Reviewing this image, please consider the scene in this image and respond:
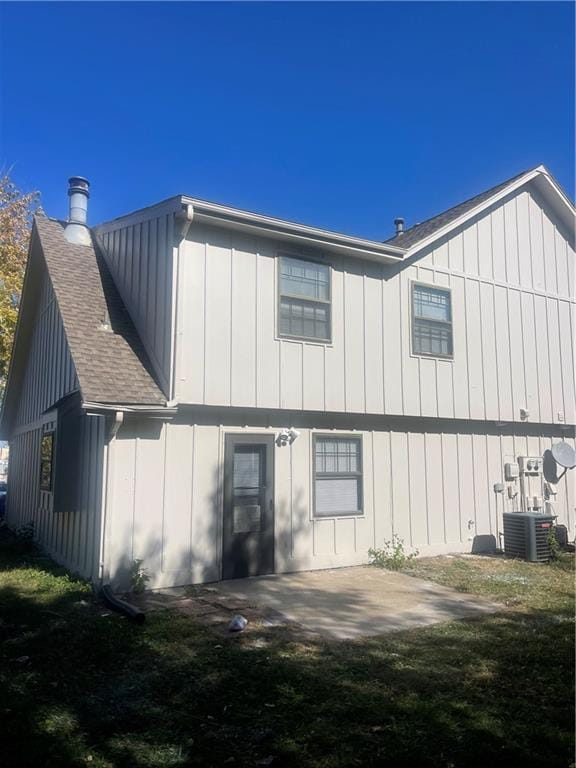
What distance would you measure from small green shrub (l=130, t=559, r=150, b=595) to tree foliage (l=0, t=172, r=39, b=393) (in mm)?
10497

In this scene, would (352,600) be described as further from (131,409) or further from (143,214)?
(143,214)

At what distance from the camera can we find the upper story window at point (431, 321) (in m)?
10.1

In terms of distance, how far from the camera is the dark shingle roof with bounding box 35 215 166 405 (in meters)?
7.25

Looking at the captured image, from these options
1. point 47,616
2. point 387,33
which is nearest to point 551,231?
point 387,33

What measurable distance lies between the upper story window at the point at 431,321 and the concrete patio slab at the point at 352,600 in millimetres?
3999

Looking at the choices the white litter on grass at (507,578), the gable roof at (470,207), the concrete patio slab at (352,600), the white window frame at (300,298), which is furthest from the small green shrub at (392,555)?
the gable roof at (470,207)

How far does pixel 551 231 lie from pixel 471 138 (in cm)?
304

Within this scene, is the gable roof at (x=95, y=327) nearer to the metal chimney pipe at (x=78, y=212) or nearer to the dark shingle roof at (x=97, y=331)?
the dark shingle roof at (x=97, y=331)

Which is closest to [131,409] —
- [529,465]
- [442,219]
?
[442,219]

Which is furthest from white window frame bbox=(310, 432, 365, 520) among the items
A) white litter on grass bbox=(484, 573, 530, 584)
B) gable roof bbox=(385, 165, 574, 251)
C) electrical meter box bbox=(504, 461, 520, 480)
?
electrical meter box bbox=(504, 461, 520, 480)

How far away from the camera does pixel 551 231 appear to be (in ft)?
40.9

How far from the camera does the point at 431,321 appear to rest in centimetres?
1028

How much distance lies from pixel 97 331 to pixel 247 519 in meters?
3.48

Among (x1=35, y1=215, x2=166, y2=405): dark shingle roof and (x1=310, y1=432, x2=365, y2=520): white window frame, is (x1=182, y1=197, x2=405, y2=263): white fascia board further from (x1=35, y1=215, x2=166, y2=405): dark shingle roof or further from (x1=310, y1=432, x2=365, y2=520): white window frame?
(x1=310, y1=432, x2=365, y2=520): white window frame
